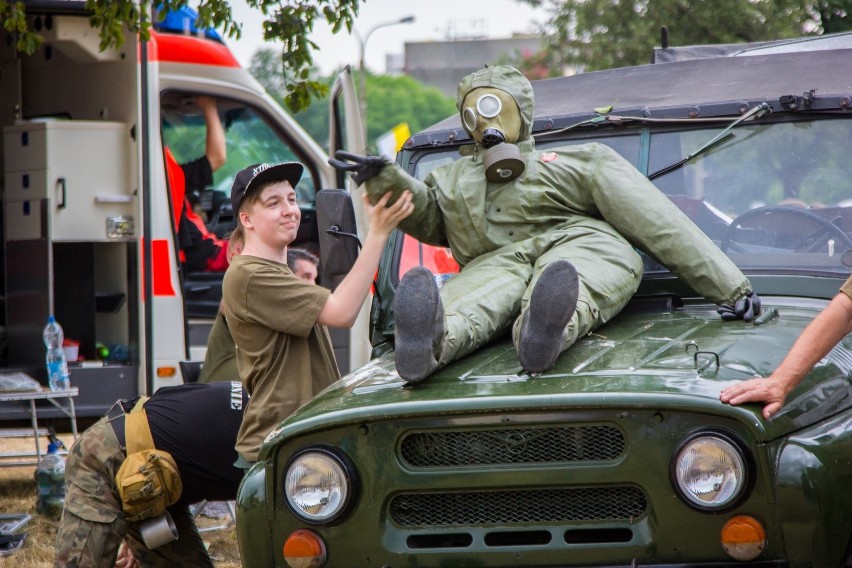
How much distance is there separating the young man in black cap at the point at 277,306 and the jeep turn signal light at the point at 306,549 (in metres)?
0.66

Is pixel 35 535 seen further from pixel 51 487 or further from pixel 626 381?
pixel 626 381

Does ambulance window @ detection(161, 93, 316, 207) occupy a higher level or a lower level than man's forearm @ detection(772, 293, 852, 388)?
higher

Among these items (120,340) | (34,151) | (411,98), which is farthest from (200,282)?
(411,98)

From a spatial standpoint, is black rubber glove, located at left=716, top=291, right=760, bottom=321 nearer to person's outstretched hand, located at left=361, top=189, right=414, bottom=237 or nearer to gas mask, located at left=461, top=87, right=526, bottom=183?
gas mask, located at left=461, top=87, right=526, bottom=183

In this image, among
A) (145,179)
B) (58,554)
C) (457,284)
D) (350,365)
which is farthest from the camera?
(350,365)

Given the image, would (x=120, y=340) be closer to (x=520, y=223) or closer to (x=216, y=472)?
(x=216, y=472)

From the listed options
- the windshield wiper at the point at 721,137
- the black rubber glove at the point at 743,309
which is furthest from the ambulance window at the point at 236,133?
the black rubber glove at the point at 743,309

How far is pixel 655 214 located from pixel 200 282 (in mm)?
5307

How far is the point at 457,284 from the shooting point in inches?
166

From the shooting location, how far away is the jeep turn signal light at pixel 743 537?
322 centimetres

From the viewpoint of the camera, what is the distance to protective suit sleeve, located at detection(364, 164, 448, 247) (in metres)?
4.29

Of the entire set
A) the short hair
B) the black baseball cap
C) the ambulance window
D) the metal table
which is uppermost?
the ambulance window

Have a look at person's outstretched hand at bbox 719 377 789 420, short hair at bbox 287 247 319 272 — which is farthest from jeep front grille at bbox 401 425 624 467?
short hair at bbox 287 247 319 272

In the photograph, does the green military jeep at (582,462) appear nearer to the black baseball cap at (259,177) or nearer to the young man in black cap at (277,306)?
the young man in black cap at (277,306)
